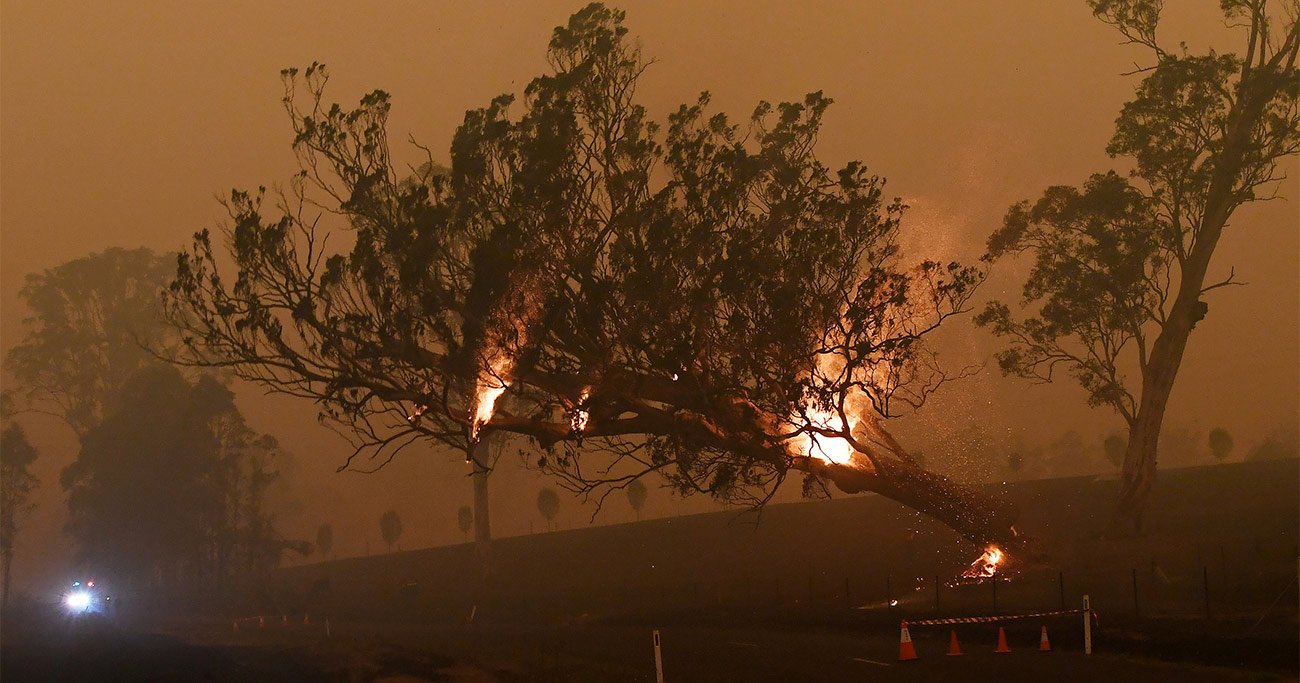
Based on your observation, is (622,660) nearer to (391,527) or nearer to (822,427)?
(822,427)

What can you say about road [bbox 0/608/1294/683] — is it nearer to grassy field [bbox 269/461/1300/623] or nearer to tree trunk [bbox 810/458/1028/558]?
grassy field [bbox 269/461/1300/623]

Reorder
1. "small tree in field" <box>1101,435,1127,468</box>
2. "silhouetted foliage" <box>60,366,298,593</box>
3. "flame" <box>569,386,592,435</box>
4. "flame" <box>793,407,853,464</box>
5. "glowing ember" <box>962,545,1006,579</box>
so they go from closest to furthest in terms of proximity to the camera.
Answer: "flame" <box>569,386,592,435</box> < "flame" <box>793,407,853,464</box> < "glowing ember" <box>962,545,1006,579</box> < "silhouetted foliage" <box>60,366,298,593</box> < "small tree in field" <box>1101,435,1127,468</box>

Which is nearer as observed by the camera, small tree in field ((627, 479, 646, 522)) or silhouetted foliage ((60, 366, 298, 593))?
silhouetted foliage ((60, 366, 298, 593))

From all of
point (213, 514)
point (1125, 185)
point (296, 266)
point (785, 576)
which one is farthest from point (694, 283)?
point (213, 514)

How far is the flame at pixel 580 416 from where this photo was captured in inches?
1213

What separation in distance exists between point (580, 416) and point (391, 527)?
4092 inches

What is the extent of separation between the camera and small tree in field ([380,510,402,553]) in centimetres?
12925

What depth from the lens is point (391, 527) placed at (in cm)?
13038

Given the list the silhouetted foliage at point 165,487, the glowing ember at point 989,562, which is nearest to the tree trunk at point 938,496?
the glowing ember at point 989,562

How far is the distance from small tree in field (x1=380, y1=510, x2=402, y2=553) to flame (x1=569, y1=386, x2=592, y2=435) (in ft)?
334

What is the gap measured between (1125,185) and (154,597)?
63599 millimetres

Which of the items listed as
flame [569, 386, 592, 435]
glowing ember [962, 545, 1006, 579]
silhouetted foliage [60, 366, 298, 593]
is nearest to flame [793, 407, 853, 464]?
flame [569, 386, 592, 435]

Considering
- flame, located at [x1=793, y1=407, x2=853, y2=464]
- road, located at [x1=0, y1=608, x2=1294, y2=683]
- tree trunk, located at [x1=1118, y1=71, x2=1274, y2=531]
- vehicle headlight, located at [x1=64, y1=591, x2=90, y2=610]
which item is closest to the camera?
road, located at [x1=0, y1=608, x2=1294, y2=683]

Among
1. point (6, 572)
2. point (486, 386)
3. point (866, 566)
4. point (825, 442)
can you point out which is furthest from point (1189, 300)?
point (6, 572)
